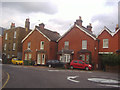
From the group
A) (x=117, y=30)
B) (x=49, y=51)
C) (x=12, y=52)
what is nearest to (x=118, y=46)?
(x=117, y=30)

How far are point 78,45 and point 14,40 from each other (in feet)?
62.9

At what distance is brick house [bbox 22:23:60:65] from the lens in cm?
3197

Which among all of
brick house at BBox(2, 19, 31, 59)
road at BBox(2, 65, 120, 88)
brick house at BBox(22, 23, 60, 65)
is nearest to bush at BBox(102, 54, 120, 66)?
road at BBox(2, 65, 120, 88)

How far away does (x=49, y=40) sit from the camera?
31781 mm

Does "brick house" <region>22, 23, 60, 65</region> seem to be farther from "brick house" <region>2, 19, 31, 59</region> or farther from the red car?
the red car

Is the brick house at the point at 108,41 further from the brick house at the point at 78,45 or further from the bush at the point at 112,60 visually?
the bush at the point at 112,60

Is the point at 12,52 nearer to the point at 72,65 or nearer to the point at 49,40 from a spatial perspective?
the point at 49,40

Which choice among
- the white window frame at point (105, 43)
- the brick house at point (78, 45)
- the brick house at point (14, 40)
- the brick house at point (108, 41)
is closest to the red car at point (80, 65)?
the brick house at point (78, 45)

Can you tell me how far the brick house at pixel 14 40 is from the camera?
1539 inches

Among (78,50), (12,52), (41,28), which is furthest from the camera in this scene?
(12,52)

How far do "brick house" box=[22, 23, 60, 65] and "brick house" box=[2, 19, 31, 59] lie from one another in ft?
13.3

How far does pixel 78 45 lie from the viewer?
96.4 feet

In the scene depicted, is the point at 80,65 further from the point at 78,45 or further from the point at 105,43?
the point at 105,43

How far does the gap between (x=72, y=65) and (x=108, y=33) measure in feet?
30.5
